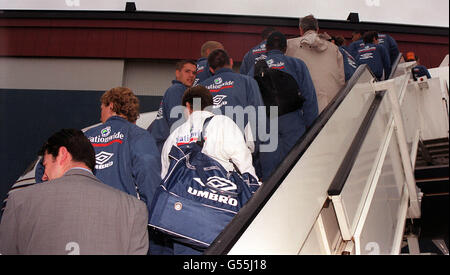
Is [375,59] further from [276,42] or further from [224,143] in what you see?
[224,143]

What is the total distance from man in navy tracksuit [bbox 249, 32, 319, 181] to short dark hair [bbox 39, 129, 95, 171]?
5.41ft

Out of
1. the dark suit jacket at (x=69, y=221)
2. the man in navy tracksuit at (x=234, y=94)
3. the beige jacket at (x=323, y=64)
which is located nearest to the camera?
the dark suit jacket at (x=69, y=221)

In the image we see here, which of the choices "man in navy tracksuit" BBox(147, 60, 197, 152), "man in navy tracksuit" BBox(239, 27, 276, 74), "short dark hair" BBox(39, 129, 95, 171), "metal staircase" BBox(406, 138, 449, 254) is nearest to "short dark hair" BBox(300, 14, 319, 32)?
"man in navy tracksuit" BBox(239, 27, 276, 74)

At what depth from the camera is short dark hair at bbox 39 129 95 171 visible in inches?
92.0

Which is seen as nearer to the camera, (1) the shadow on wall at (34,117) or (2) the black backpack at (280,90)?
(2) the black backpack at (280,90)

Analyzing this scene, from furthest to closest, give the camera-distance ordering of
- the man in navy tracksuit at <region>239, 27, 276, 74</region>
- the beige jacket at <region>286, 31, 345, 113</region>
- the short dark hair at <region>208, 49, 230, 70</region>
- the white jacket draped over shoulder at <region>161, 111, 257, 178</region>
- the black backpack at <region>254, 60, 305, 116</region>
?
1. the man in navy tracksuit at <region>239, 27, 276, 74</region>
2. the beige jacket at <region>286, 31, 345, 113</region>
3. the short dark hair at <region>208, 49, 230, 70</region>
4. the black backpack at <region>254, 60, 305, 116</region>
5. the white jacket draped over shoulder at <region>161, 111, 257, 178</region>

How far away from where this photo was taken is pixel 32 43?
34.1ft

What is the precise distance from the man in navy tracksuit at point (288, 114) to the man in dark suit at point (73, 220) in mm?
1706

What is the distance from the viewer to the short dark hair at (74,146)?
2.34 m

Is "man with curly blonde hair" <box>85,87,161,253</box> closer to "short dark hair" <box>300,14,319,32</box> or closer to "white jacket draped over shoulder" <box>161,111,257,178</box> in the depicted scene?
"white jacket draped over shoulder" <box>161,111,257,178</box>

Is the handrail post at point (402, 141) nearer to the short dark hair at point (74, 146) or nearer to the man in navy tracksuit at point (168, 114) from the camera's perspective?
the man in navy tracksuit at point (168, 114)

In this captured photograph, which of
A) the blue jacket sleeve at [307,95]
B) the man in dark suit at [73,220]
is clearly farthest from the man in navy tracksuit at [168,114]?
the man in dark suit at [73,220]
